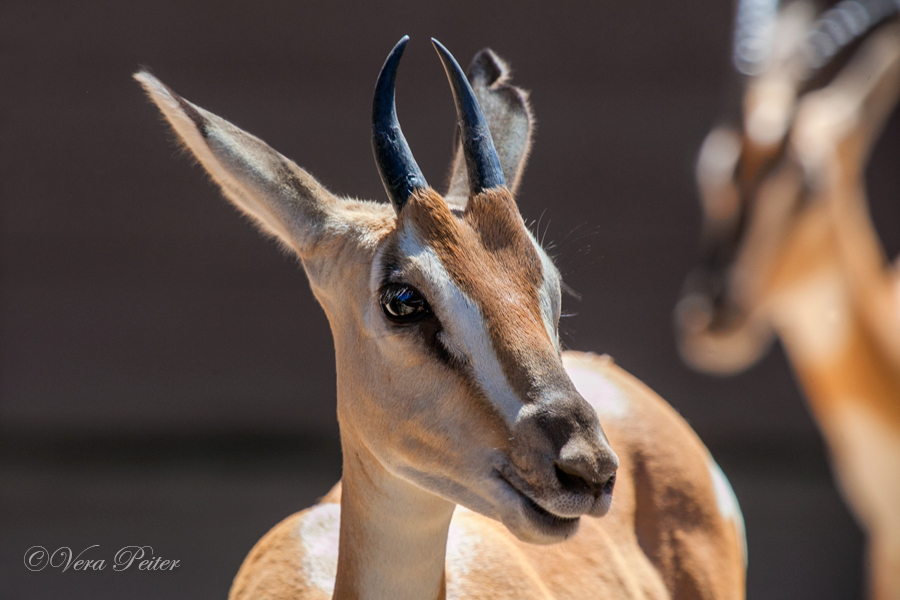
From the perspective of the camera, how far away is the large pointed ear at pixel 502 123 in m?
2.21

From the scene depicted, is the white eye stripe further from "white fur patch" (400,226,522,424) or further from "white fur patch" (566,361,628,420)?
"white fur patch" (566,361,628,420)

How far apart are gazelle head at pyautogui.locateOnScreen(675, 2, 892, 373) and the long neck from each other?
2472 mm

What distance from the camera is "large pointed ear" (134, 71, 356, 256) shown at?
1.83 meters

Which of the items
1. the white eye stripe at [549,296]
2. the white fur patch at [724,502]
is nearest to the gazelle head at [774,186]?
the white fur patch at [724,502]

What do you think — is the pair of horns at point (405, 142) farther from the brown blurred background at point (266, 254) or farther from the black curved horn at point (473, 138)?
the brown blurred background at point (266, 254)

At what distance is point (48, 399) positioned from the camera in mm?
6176

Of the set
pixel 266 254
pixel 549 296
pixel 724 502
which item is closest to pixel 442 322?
pixel 549 296

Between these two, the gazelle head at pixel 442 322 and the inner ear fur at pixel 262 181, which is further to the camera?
the inner ear fur at pixel 262 181

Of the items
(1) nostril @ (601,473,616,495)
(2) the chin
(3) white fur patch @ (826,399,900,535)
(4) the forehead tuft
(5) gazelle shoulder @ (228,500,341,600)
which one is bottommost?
(3) white fur patch @ (826,399,900,535)

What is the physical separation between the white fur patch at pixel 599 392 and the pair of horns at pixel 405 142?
1110 millimetres

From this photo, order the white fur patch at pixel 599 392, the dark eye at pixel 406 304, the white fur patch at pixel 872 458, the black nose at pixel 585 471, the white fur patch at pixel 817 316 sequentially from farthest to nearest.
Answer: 1. the white fur patch at pixel 817 316
2. the white fur patch at pixel 872 458
3. the white fur patch at pixel 599 392
4. the dark eye at pixel 406 304
5. the black nose at pixel 585 471

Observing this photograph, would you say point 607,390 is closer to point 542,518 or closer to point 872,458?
point 542,518

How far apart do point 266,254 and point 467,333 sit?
15.4ft

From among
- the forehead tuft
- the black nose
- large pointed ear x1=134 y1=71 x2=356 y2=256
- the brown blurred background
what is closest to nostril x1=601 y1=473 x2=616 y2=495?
the black nose
